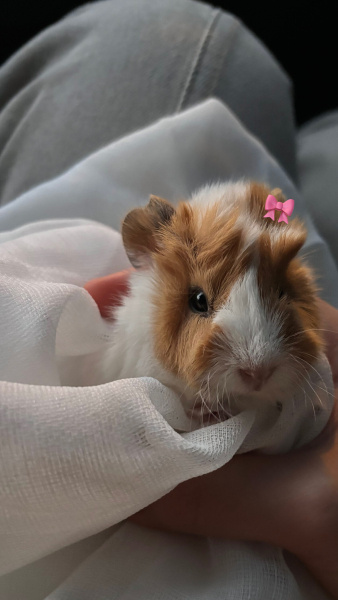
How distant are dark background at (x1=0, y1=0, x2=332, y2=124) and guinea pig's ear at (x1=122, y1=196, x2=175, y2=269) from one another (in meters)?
1.76

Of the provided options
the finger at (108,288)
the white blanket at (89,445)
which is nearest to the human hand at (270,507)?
the white blanket at (89,445)

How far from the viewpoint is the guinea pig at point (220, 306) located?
0.72 meters

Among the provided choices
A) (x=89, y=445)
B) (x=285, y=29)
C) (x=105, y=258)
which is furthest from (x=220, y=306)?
(x=285, y=29)

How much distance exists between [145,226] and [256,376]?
315 mm

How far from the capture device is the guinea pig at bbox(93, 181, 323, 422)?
0.72m

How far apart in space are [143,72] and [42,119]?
0.32m

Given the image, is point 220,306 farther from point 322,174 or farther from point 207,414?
point 322,174

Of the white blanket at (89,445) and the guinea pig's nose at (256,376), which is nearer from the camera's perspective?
the white blanket at (89,445)

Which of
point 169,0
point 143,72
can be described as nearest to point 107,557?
point 143,72

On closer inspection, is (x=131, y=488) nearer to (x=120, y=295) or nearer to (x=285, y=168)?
(x=120, y=295)

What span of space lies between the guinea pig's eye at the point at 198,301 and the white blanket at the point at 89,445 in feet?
0.39

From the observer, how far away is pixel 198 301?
77cm

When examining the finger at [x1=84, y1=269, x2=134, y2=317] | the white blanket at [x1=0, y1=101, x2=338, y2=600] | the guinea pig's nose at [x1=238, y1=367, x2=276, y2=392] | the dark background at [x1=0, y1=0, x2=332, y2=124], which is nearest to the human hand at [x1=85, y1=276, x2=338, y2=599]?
the white blanket at [x1=0, y1=101, x2=338, y2=600]

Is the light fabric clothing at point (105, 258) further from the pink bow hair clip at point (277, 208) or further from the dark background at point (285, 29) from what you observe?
the dark background at point (285, 29)
